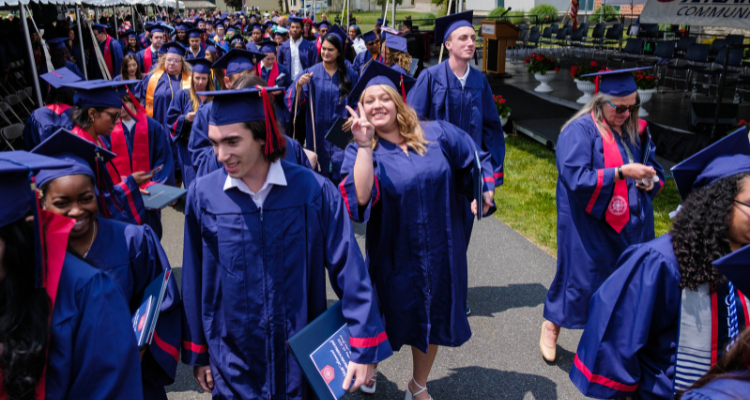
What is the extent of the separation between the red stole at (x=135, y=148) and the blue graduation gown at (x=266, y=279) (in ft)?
7.87

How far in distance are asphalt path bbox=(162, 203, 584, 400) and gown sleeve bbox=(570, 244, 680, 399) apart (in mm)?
1441

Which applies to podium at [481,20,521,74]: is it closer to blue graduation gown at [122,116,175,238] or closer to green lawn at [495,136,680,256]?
green lawn at [495,136,680,256]

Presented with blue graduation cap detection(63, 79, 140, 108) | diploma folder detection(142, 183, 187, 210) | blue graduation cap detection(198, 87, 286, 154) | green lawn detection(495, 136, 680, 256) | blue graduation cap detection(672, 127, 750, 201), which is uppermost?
blue graduation cap detection(198, 87, 286, 154)

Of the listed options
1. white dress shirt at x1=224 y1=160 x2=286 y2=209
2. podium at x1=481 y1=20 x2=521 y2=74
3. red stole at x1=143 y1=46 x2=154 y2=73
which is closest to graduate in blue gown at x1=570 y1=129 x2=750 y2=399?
white dress shirt at x1=224 y1=160 x2=286 y2=209

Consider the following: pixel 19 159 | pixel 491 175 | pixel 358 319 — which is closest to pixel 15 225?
pixel 19 159

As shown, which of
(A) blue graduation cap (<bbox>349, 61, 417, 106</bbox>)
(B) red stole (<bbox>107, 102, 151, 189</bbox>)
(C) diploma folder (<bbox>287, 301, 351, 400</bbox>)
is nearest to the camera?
(C) diploma folder (<bbox>287, 301, 351, 400</bbox>)

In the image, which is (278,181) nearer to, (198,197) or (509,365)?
(198,197)

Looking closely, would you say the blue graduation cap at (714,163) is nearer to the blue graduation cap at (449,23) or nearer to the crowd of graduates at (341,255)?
the crowd of graduates at (341,255)

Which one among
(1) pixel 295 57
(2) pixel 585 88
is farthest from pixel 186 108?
(2) pixel 585 88

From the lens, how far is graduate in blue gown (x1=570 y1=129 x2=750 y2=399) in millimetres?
1938

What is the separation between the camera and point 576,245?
353 centimetres

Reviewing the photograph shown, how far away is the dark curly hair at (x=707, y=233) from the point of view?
1.92 metres

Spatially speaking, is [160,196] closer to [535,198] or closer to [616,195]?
[616,195]

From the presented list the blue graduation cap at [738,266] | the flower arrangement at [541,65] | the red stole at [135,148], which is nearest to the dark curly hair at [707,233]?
the blue graduation cap at [738,266]
